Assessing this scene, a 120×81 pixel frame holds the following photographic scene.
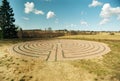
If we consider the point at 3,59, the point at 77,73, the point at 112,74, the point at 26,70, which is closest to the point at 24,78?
the point at 26,70

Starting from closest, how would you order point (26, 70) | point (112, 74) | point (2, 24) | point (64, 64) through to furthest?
point (112, 74) → point (26, 70) → point (64, 64) → point (2, 24)

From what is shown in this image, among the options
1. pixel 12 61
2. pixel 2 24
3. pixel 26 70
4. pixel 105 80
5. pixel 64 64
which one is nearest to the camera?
pixel 105 80

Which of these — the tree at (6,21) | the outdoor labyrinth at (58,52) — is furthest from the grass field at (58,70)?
the tree at (6,21)

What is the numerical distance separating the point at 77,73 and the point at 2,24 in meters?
23.6

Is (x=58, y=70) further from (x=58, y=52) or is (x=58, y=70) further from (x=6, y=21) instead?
(x=6, y=21)

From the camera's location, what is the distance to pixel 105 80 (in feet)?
29.4

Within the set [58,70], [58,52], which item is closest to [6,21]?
[58,52]

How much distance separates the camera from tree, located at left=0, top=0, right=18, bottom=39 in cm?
2870

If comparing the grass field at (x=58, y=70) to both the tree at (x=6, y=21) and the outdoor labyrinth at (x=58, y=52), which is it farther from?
the tree at (x=6, y=21)

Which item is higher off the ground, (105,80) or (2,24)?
(2,24)

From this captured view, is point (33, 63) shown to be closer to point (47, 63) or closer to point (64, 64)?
point (47, 63)

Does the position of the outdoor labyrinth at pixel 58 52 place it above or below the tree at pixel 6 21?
below

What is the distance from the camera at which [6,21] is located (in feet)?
95.6

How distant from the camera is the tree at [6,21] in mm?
28703
